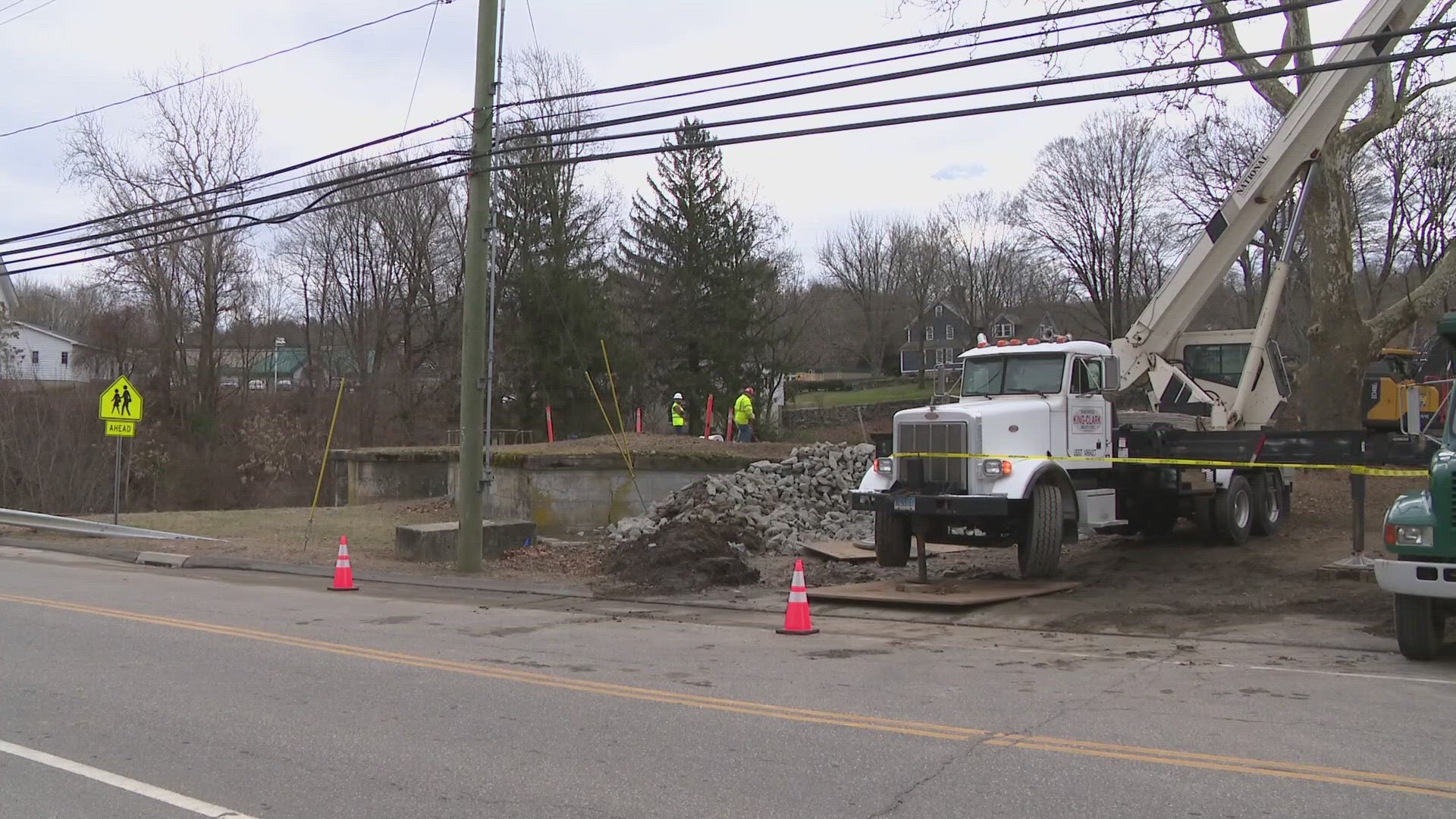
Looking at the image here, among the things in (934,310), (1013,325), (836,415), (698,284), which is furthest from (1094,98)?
(934,310)

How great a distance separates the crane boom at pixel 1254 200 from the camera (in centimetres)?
1611

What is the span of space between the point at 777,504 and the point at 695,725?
14173 mm

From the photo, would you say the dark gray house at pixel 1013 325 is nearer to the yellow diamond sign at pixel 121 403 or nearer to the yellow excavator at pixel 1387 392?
the yellow excavator at pixel 1387 392

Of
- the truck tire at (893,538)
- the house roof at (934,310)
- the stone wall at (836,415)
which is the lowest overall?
the truck tire at (893,538)

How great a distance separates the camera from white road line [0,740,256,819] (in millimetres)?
5164

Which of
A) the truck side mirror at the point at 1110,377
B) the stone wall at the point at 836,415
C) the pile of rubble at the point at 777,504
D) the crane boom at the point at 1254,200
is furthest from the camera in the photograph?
the stone wall at the point at 836,415

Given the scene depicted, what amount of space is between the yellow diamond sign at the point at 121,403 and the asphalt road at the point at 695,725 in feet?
38.3

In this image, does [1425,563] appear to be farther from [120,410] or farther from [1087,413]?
[120,410]

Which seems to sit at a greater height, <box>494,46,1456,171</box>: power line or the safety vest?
<box>494,46,1456,171</box>: power line

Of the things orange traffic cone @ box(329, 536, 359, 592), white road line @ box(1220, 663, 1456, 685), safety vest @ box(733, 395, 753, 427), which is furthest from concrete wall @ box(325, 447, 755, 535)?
white road line @ box(1220, 663, 1456, 685)

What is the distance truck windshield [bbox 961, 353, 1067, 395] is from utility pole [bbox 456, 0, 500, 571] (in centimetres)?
699

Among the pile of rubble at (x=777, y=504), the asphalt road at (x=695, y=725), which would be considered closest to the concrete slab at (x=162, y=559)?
the asphalt road at (x=695, y=725)

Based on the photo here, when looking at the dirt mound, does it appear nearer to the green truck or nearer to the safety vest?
the green truck

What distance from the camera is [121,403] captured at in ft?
70.3
